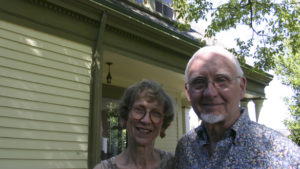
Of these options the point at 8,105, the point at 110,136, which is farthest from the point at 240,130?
the point at 110,136

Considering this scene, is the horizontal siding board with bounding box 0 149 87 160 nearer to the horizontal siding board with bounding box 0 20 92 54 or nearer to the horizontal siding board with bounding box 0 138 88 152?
the horizontal siding board with bounding box 0 138 88 152

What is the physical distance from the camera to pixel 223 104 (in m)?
1.92

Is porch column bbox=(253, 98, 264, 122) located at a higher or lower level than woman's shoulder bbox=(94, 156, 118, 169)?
higher

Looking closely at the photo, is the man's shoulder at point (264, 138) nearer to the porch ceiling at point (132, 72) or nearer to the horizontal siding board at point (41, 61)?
the horizontal siding board at point (41, 61)

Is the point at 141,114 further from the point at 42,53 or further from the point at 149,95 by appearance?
the point at 42,53

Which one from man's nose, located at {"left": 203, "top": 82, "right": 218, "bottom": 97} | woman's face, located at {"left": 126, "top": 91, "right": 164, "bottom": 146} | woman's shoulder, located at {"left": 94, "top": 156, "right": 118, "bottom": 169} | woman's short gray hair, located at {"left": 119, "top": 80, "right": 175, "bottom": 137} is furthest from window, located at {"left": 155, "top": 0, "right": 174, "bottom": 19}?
man's nose, located at {"left": 203, "top": 82, "right": 218, "bottom": 97}

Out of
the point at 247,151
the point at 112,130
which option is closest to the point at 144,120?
the point at 247,151

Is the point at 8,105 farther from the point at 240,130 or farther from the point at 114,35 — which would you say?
the point at 240,130

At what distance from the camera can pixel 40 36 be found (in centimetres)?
516

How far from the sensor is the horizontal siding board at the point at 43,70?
4726 mm

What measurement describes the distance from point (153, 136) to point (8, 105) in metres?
3.16

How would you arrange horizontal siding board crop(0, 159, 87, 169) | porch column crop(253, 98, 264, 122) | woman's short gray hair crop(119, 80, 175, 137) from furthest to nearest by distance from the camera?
porch column crop(253, 98, 264, 122), horizontal siding board crop(0, 159, 87, 169), woman's short gray hair crop(119, 80, 175, 137)

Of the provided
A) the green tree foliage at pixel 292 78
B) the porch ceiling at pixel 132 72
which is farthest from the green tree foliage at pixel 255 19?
the green tree foliage at pixel 292 78

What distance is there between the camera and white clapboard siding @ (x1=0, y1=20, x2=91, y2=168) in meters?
4.67
